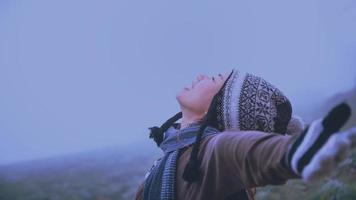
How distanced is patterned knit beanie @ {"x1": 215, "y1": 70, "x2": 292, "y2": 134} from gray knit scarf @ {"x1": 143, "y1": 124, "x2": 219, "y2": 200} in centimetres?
4

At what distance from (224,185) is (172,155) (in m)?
0.12

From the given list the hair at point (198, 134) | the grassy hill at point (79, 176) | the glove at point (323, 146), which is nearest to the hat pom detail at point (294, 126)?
the hair at point (198, 134)

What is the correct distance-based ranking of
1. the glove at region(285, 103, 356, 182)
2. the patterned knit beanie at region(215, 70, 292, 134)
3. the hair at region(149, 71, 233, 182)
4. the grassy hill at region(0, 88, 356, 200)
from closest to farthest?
1. the glove at region(285, 103, 356, 182)
2. the hair at region(149, 71, 233, 182)
3. the patterned knit beanie at region(215, 70, 292, 134)
4. the grassy hill at region(0, 88, 356, 200)

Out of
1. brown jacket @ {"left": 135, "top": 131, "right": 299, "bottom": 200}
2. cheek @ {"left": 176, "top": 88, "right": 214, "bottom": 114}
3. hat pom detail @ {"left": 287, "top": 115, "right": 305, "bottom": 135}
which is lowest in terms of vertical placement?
hat pom detail @ {"left": 287, "top": 115, "right": 305, "bottom": 135}

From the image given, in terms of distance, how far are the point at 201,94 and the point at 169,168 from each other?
0.15 meters

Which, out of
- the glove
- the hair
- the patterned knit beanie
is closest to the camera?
the glove

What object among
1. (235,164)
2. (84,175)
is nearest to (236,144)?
(235,164)

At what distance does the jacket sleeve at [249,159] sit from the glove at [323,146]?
2 cm

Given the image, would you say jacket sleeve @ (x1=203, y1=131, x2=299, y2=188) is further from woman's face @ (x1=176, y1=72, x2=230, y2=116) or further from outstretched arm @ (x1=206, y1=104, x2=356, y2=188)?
woman's face @ (x1=176, y1=72, x2=230, y2=116)

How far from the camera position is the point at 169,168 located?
588 mm

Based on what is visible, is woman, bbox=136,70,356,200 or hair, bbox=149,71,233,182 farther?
hair, bbox=149,71,233,182

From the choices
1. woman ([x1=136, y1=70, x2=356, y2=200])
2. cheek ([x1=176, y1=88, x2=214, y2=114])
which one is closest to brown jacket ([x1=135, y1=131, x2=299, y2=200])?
woman ([x1=136, y1=70, x2=356, y2=200])

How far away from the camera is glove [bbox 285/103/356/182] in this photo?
31 cm

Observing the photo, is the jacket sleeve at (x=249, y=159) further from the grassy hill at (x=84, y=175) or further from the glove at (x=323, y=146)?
the grassy hill at (x=84, y=175)
